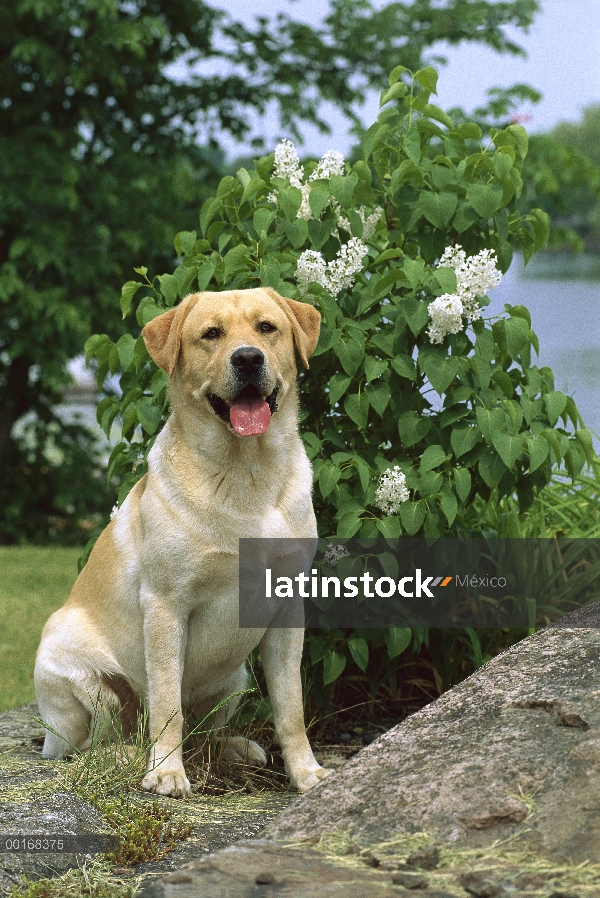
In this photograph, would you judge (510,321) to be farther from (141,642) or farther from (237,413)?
(141,642)

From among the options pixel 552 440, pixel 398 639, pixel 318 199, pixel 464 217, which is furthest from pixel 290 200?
pixel 398 639

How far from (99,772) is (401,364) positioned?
1.86 m

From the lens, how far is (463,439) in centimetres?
397

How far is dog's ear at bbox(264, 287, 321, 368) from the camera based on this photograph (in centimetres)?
357

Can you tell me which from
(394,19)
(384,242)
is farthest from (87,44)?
(384,242)

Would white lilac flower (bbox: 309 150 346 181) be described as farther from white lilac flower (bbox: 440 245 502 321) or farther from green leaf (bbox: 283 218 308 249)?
white lilac flower (bbox: 440 245 502 321)

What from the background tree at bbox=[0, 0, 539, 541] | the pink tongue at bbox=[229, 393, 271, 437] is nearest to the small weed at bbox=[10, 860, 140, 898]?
the pink tongue at bbox=[229, 393, 271, 437]

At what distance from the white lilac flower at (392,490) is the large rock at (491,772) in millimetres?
1017

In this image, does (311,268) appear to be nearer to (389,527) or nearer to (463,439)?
(463,439)

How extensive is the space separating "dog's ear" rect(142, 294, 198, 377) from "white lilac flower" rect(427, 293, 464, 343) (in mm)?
910

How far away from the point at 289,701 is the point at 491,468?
1.18m

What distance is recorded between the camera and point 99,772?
3234 mm

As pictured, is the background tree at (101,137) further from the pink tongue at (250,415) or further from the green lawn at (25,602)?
the pink tongue at (250,415)

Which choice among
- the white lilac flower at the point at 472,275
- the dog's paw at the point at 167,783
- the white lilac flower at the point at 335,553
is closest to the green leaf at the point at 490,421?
the white lilac flower at the point at 472,275
